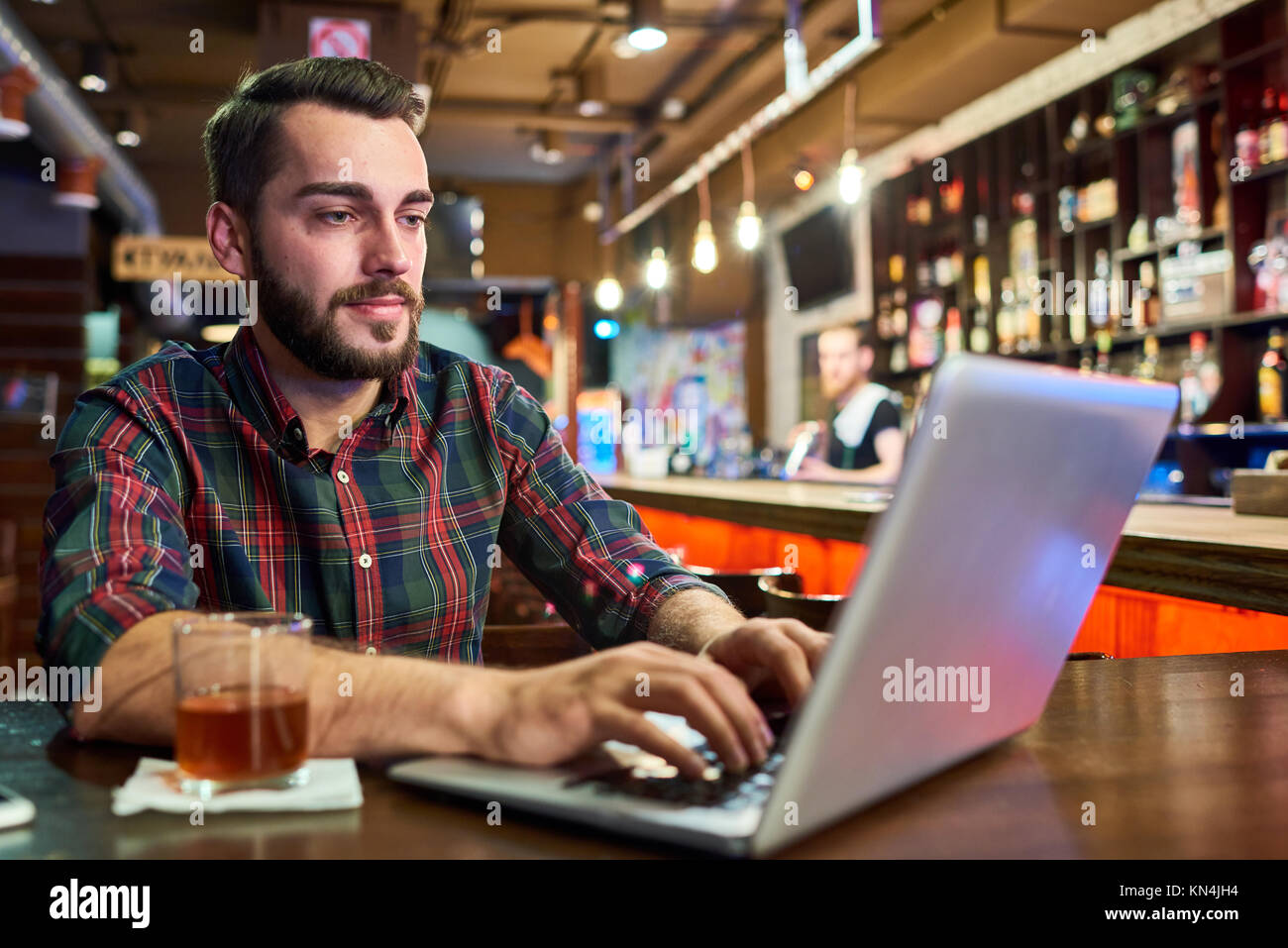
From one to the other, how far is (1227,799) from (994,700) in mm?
154

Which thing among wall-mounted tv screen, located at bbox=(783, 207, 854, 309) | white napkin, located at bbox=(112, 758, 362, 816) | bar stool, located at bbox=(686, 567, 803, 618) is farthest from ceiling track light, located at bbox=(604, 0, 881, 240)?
white napkin, located at bbox=(112, 758, 362, 816)

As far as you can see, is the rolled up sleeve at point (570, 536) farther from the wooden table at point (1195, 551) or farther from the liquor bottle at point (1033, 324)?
the liquor bottle at point (1033, 324)

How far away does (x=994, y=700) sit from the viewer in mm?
809

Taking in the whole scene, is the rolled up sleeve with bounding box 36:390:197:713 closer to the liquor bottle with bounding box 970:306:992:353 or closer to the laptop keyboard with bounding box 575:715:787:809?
the laptop keyboard with bounding box 575:715:787:809

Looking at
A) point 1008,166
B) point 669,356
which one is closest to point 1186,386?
point 1008,166

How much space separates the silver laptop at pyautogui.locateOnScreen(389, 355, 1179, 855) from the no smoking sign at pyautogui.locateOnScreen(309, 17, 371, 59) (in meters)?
5.21

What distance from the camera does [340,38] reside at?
213 inches

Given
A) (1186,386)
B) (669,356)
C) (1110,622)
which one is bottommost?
(1110,622)

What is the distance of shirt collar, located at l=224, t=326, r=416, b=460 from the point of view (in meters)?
1.35

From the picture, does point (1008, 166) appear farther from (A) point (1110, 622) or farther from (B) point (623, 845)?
(B) point (623, 845)

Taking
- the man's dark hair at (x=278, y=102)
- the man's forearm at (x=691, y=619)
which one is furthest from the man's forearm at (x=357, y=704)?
the man's dark hair at (x=278, y=102)

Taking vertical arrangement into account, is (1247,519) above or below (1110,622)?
above

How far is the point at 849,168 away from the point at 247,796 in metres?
5.32

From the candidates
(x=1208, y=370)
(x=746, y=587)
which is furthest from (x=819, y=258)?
(x=746, y=587)
